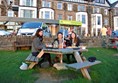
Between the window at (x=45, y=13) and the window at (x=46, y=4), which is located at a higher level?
the window at (x=46, y=4)

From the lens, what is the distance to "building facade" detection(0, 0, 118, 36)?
156ft

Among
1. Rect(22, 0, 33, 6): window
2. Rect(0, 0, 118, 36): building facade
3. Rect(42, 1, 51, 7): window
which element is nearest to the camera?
Rect(0, 0, 118, 36): building facade

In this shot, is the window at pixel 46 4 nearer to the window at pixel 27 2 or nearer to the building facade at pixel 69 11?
the building facade at pixel 69 11

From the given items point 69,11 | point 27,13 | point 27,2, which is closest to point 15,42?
point 27,13

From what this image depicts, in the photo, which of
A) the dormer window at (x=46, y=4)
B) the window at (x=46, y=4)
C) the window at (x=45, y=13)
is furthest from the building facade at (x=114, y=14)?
the window at (x=45, y=13)

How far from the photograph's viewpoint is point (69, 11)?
54.2 meters

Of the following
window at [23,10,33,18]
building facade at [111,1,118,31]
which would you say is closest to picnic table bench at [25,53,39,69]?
window at [23,10,33,18]

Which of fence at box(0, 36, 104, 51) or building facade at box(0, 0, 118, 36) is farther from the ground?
building facade at box(0, 0, 118, 36)

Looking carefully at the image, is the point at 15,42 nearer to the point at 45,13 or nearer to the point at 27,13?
the point at 27,13

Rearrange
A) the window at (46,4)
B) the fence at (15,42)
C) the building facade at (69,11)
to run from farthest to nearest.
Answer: the window at (46,4), the building facade at (69,11), the fence at (15,42)

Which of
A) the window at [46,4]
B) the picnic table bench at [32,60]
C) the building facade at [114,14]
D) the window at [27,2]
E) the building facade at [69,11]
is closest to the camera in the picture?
the picnic table bench at [32,60]

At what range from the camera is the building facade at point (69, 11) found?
4753cm

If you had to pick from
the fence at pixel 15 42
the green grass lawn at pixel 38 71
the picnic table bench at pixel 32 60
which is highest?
the fence at pixel 15 42

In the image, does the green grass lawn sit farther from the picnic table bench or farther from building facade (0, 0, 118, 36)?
building facade (0, 0, 118, 36)
